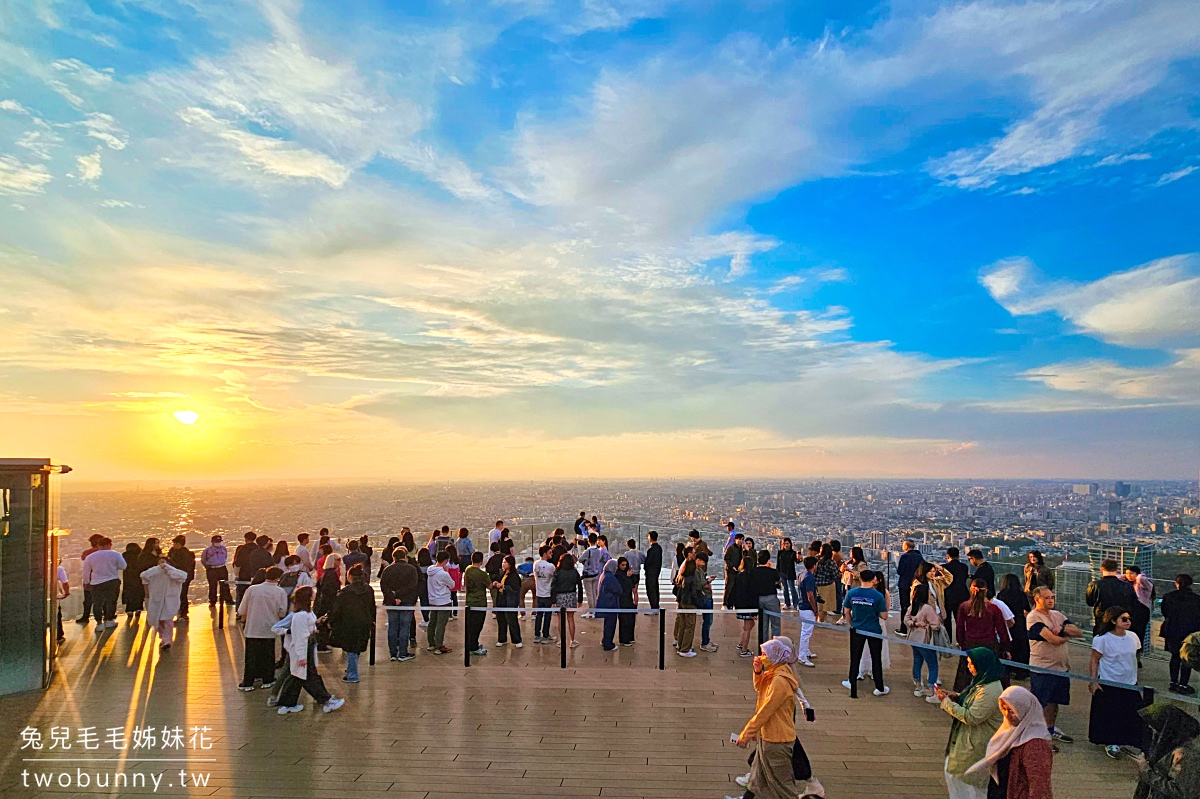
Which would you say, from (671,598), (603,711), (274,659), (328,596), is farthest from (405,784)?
(671,598)

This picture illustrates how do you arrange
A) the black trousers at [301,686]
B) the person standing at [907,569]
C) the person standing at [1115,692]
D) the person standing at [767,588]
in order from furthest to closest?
the person standing at [907,569], the person standing at [767,588], the black trousers at [301,686], the person standing at [1115,692]

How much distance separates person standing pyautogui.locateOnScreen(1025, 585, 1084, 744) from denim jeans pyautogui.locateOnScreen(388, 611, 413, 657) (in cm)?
884

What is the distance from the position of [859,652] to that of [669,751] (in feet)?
11.1

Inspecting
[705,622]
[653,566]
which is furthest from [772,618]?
[653,566]

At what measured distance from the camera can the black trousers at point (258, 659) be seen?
9.39m

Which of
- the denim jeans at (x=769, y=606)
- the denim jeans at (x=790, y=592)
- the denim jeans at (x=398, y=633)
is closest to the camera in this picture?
the denim jeans at (x=769, y=606)

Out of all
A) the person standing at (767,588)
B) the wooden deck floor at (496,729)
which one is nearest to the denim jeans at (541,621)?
the wooden deck floor at (496,729)

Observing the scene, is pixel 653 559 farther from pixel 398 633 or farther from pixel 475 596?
pixel 398 633

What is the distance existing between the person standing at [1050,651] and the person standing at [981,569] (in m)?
2.99

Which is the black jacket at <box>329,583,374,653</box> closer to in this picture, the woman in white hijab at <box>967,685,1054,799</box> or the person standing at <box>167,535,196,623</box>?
the person standing at <box>167,535,196,623</box>

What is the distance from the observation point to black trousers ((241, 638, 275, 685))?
9.39 meters

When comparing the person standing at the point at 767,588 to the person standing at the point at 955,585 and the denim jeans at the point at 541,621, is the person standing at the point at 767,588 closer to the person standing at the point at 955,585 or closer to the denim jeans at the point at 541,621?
the person standing at the point at 955,585

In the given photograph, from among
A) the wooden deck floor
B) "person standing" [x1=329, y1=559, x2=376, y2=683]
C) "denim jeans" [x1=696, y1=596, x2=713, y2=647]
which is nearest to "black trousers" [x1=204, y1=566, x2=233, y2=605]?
the wooden deck floor

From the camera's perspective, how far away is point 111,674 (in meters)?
10.1
